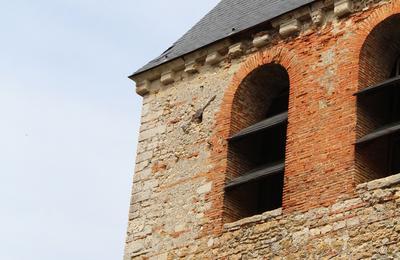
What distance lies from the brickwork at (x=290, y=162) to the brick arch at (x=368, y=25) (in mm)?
11

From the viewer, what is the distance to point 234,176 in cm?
1395

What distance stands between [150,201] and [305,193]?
2.40 meters

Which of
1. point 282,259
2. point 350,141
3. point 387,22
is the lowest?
point 282,259

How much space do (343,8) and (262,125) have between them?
1586 mm

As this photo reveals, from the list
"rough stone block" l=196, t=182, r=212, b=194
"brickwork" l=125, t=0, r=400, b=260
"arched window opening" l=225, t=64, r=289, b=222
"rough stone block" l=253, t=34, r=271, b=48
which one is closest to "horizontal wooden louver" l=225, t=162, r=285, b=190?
"arched window opening" l=225, t=64, r=289, b=222

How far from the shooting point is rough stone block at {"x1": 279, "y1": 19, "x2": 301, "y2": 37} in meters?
14.1

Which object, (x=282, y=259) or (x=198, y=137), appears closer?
(x=282, y=259)

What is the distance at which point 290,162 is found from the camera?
13.3 meters

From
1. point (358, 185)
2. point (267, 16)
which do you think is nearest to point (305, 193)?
point (358, 185)

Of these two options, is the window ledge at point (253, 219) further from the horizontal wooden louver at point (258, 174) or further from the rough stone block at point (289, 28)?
the rough stone block at point (289, 28)

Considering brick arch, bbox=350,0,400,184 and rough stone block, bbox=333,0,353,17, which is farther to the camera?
rough stone block, bbox=333,0,353,17

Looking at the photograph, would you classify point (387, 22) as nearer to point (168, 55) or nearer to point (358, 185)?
point (358, 185)

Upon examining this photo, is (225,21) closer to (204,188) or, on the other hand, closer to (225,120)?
(225,120)

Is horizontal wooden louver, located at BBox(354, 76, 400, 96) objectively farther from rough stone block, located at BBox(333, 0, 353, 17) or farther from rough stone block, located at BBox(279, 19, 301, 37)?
rough stone block, located at BBox(279, 19, 301, 37)
